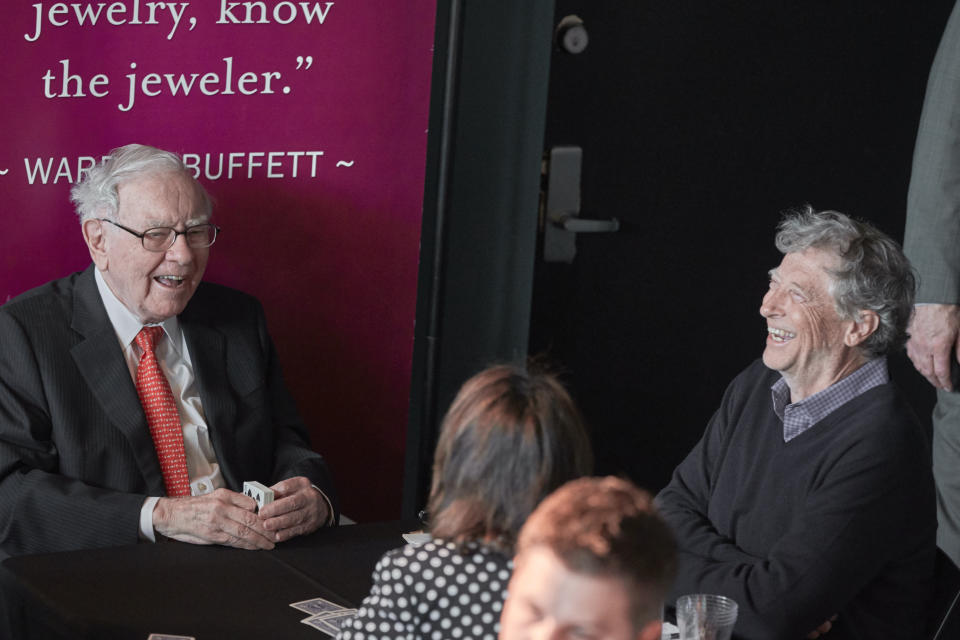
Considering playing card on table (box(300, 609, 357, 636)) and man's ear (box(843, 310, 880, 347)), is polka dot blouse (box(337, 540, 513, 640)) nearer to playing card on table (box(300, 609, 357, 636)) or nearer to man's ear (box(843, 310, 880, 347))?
playing card on table (box(300, 609, 357, 636))

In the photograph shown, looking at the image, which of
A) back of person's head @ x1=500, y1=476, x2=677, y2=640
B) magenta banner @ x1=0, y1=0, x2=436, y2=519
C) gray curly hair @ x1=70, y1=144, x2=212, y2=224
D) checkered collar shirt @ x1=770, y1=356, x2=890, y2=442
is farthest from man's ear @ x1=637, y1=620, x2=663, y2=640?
magenta banner @ x1=0, y1=0, x2=436, y2=519

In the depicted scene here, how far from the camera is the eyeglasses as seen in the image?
119 inches

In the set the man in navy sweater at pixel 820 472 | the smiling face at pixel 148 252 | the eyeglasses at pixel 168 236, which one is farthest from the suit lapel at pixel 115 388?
the man in navy sweater at pixel 820 472

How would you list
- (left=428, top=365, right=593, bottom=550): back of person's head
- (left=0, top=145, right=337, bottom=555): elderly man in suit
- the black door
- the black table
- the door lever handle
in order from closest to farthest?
(left=428, top=365, right=593, bottom=550): back of person's head < the black table < (left=0, top=145, right=337, bottom=555): elderly man in suit < the door lever handle < the black door

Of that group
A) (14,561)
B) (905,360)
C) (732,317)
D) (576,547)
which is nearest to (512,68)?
(732,317)

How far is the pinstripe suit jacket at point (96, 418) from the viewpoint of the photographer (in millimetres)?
2719

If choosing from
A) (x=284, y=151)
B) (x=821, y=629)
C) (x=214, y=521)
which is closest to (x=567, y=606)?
(x=821, y=629)

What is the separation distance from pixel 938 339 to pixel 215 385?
1792mm

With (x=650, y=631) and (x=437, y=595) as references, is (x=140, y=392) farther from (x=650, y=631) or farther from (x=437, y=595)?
(x=650, y=631)

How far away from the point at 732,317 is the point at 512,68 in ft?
3.71

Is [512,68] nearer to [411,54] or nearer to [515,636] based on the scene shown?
[411,54]

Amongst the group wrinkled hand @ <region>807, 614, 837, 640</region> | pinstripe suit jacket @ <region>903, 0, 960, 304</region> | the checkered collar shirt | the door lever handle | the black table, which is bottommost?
wrinkled hand @ <region>807, 614, 837, 640</region>

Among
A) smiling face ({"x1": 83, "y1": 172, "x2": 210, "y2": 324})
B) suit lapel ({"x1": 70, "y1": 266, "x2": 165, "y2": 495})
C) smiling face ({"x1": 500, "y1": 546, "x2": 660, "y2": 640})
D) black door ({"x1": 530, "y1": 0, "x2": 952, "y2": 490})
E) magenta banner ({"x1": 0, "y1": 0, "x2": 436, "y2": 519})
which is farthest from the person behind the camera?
black door ({"x1": 530, "y1": 0, "x2": 952, "y2": 490})

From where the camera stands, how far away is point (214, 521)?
8.20 ft
